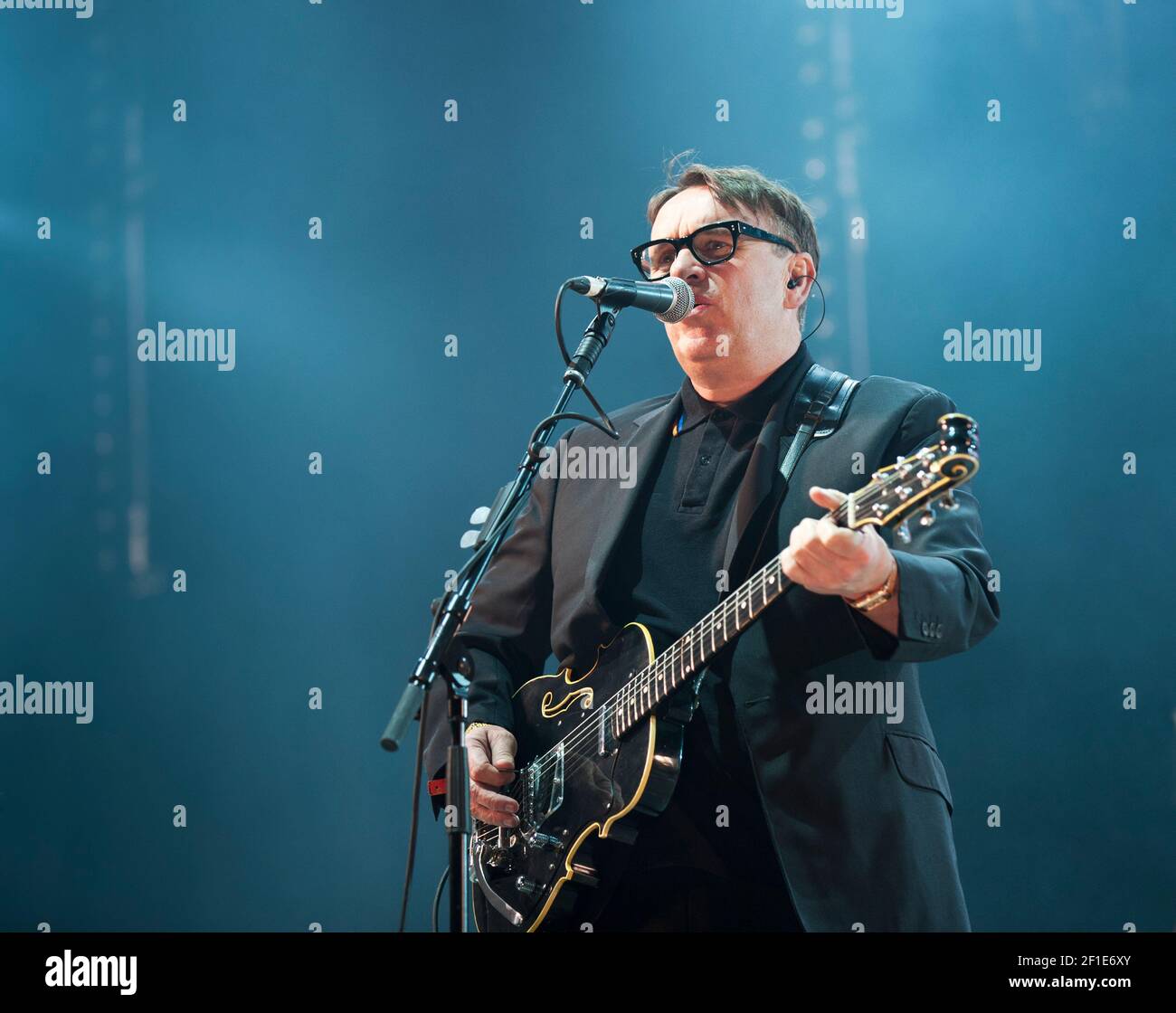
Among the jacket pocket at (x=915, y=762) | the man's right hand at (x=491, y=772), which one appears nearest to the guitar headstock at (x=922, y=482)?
the jacket pocket at (x=915, y=762)

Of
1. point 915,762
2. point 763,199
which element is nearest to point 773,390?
point 763,199

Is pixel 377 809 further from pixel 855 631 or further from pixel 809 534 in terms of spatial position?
pixel 809 534

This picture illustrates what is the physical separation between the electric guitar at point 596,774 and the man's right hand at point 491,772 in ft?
0.10

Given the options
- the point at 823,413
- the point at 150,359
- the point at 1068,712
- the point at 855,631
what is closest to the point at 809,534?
the point at 855,631

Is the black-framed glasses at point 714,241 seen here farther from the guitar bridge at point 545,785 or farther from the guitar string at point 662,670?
the guitar bridge at point 545,785

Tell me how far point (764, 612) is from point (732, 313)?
724 millimetres

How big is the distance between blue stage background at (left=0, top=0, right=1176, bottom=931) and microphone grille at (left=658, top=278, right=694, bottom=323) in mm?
695

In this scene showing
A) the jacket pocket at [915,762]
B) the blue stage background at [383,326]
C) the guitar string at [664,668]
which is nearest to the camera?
the guitar string at [664,668]

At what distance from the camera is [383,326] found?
116 inches

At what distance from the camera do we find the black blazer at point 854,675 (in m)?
1.84

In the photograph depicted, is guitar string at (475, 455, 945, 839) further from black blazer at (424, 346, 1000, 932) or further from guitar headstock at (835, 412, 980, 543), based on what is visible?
black blazer at (424, 346, 1000, 932)

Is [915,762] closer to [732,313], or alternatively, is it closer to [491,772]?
[491,772]

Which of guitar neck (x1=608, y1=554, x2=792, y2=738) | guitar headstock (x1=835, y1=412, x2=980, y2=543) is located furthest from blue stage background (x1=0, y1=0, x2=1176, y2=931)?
guitar headstock (x1=835, y1=412, x2=980, y2=543)
